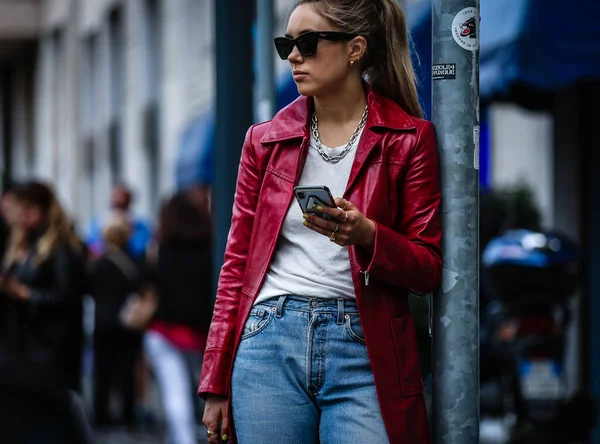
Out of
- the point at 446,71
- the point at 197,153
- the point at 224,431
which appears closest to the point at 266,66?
the point at 446,71

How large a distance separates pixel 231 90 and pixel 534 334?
2586 mm

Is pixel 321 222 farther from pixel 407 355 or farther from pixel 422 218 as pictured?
pixel 407 355

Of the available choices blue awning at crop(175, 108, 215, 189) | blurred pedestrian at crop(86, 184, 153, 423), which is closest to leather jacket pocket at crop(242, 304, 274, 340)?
blurred pedestrian at crop(86, 184, 153, 423)

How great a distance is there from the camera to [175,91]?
827 inches

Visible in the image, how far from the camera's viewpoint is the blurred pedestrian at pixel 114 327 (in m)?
10.5

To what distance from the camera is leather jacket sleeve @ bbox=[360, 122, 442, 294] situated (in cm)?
315

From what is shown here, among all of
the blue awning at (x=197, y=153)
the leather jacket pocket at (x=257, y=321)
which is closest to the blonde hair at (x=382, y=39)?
the leather jacket pocket at (x=257, y=321)

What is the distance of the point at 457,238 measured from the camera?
331cm

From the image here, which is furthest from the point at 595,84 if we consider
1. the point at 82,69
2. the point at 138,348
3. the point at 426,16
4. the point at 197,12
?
the point at 82,69

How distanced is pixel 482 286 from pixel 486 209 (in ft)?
4.93

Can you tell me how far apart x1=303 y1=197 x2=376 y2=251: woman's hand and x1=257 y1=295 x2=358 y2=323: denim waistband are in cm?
25

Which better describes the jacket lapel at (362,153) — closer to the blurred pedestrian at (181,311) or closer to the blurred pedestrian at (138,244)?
the blurred pedestrian at (181,311)

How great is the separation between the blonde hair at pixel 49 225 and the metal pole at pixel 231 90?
3.49 meters

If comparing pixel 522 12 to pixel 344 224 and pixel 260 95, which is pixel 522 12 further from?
pixel 344 224
